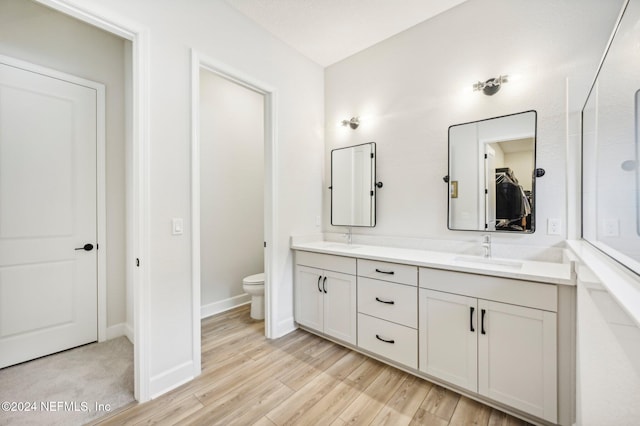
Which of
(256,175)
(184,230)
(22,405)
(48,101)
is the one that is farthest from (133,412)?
(256,175)

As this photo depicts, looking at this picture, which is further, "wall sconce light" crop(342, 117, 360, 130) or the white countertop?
"wall sconce light" crop(342, 117, 360, 130)

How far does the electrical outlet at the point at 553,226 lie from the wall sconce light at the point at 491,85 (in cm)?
100

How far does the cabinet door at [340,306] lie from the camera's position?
2238 mm

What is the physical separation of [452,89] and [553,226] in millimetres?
1267

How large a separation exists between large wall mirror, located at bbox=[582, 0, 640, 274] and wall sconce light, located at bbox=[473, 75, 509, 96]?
630 millimetres

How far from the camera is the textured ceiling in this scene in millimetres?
2148

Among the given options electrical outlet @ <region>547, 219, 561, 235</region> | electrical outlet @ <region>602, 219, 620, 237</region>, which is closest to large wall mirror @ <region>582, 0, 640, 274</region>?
electrical outlet @ <region>602, 219, 620, 237</region>

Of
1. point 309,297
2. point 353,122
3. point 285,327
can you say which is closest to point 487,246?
point 309,297

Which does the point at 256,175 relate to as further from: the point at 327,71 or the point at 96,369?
the point at 96,369

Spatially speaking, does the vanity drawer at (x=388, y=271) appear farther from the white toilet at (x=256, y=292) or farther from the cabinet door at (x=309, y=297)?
the white toilet at (x=256, y=292)

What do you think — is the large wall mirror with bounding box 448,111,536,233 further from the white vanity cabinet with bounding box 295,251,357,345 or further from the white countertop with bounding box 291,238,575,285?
the white vanity cabinet with bounding box 295,251,357,345

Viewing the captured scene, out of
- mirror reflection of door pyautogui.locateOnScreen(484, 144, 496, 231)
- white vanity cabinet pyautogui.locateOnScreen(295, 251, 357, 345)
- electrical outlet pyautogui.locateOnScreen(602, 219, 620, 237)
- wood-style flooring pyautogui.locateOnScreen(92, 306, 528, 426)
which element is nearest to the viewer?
electrical outlet pyautogui.locateOnScreen(602, 219, 620, 237)

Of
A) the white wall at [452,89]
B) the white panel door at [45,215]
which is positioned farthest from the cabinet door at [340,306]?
the white panel door at [45,215]

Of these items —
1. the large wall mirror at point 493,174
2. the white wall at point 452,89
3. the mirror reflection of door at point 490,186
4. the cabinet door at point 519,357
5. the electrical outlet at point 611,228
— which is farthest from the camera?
the mirror reflection of door at point 490,186
